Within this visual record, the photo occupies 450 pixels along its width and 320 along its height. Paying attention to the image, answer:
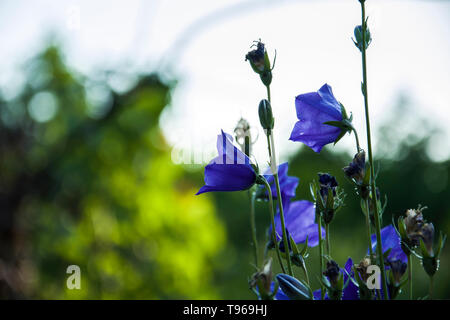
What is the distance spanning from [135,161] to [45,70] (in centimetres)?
105

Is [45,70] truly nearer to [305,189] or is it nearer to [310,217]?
[310,217]

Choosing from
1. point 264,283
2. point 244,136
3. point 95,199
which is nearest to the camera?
point 264,283

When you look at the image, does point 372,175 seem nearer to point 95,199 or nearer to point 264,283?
point 264,283

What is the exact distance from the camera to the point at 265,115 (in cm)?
34

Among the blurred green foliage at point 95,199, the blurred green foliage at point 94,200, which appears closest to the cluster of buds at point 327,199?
the blurred green foliage at point 95,199

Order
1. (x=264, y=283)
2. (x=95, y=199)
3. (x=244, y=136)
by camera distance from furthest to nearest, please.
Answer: (x=95, y=199) → (x=244, y=136) → (x=264, y=283)

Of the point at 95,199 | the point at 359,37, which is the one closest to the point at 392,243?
the point at 359,37

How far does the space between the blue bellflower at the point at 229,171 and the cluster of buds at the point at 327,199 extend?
5cm

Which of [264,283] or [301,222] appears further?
[301,222]

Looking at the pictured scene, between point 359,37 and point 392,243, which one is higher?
point 359,37

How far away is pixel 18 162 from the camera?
1.82 m

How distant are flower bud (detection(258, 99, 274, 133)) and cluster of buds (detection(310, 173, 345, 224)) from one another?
6cm

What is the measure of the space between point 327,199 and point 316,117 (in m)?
0.07
